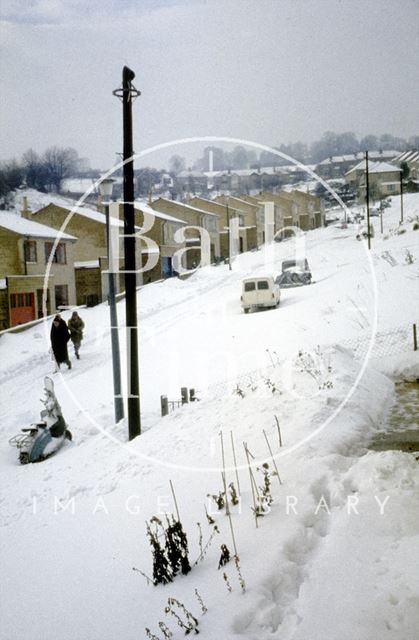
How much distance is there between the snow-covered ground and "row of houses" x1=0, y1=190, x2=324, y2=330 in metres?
4.56

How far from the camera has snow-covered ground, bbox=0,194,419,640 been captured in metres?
3.03

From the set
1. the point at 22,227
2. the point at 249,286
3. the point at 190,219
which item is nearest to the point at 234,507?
the point at 249,286

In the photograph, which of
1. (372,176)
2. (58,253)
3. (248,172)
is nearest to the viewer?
(58,253)

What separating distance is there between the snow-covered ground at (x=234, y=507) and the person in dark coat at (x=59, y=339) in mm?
729

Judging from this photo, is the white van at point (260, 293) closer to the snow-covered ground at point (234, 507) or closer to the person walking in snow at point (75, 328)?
the snow-covered ground at point (234, 507)

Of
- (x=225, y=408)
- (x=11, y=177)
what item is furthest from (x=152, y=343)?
(x=225, y=408)

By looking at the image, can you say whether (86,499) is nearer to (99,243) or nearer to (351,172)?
(99,243)

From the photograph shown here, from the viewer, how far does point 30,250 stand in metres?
21.2

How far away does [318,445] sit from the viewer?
17.5ft

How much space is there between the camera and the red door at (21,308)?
19.3m

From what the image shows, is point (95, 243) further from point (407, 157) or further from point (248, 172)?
point (248, 172)

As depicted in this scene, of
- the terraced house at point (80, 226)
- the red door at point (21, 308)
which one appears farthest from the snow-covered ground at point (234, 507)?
the terraced house at point (80, 226)

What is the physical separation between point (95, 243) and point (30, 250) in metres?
7.97

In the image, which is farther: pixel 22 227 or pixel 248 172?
pixel 248 172
